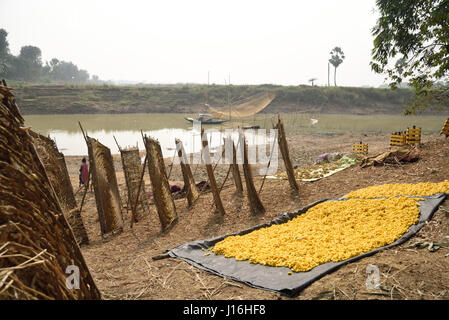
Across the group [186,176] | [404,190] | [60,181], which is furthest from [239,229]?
[60,181]

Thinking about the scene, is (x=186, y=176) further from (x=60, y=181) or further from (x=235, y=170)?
(x=60, y=181)

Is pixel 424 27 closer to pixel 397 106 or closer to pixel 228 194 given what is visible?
pixel 228 194

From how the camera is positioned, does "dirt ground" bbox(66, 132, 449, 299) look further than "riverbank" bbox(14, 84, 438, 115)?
No

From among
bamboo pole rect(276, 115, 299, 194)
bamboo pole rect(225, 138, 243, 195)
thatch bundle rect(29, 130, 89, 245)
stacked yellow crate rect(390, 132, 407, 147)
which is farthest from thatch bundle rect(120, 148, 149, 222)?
stacked yellow crate rect(390, 132, 407, 147)

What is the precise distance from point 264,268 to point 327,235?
142 cm

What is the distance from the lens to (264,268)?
431 cm

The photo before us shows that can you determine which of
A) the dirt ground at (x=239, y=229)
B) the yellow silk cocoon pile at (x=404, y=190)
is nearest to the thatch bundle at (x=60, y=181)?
the dirt ground at (x=239, y=229)

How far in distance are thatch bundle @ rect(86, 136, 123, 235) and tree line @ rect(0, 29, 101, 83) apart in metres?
54.6

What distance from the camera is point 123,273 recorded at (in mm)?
4793

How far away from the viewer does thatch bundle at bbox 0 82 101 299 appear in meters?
2.08

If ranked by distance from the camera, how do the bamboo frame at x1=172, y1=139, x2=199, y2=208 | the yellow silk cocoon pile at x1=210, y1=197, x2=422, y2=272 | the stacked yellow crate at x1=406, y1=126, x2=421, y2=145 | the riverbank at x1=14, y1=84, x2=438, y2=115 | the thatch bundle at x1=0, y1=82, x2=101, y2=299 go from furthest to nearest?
the riverbank at x1=14, y1=84, x2=438, y2=115
the stacked yellow crate at x1=406, y1=126, x2=421, y2=145
the bamboo frame at x1=172, y1=139, x2=199, y2=208
the yellow silk cocoon pile at x1=210, y1=197, x2=422, y2=272
the thatch bundle at x1=0, y1=82, x2=101, y2=299

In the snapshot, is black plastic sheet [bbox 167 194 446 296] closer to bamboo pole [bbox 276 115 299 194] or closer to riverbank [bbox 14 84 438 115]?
bamboo pole [bbox 276 115 299 194]

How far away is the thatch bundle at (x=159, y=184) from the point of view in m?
7.09
